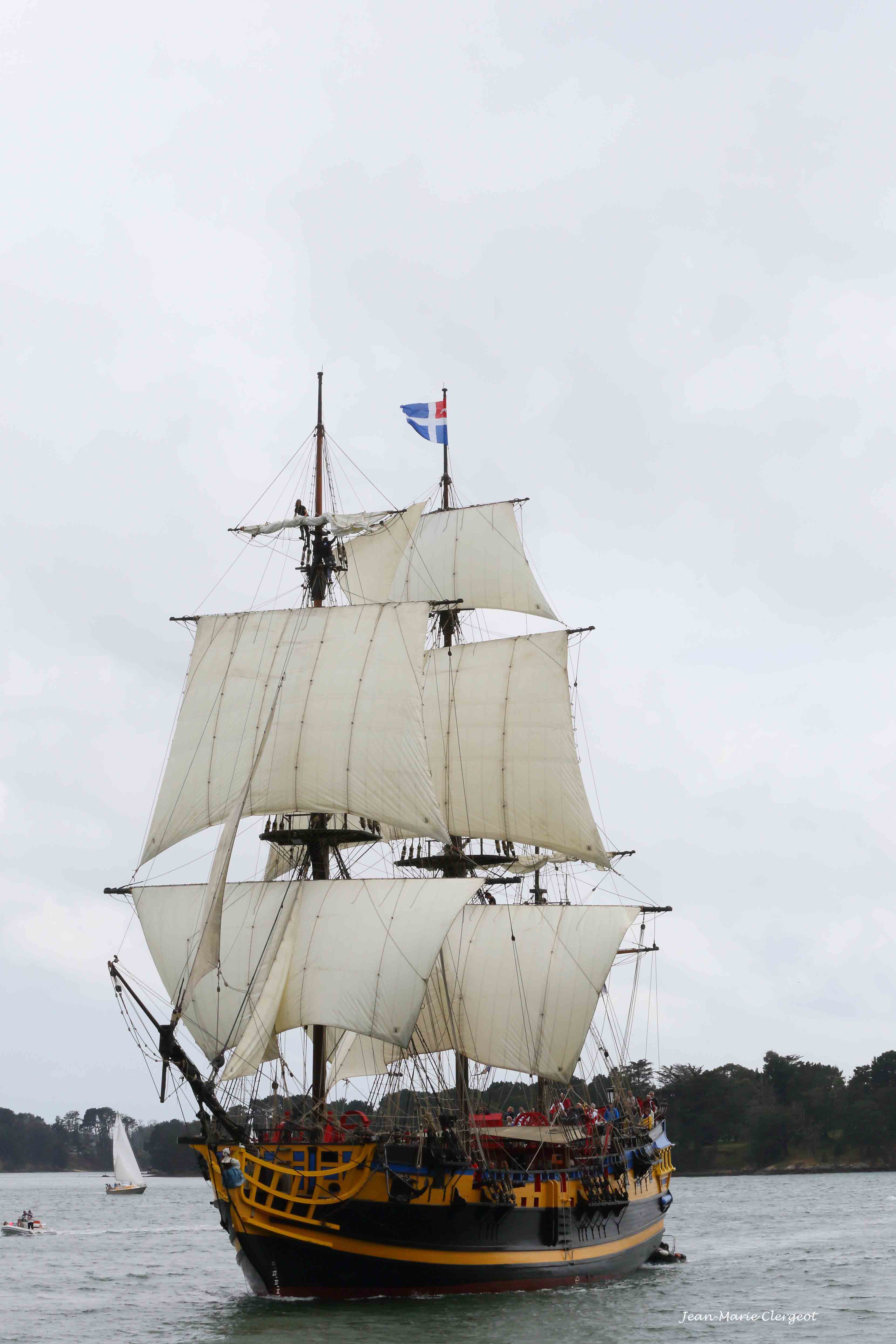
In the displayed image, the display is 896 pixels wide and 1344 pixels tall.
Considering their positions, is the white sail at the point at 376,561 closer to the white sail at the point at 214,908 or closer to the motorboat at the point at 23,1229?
the white sail at the point at 214,908

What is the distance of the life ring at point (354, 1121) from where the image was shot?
40.0m

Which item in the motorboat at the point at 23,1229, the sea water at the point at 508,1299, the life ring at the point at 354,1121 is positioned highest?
the life ring at the point at 354,1121

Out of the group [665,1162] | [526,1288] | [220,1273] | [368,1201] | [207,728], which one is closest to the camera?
[368,1201]

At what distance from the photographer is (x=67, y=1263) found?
198ft

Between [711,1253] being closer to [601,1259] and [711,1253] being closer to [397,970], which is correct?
[601,1259]

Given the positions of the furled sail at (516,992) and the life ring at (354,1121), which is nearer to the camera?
the life ring at (354,1121)

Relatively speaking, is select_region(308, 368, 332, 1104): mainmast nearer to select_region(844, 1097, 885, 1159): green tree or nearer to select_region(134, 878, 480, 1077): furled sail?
select_region(134, 878, 480, 1077): furled sail

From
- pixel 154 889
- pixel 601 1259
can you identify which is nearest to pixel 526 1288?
pixel 601 1259

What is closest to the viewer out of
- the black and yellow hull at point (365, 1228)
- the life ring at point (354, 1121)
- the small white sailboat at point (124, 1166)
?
the black and yellow hull at point (365, 1228)

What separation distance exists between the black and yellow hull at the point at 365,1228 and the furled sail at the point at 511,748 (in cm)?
1765

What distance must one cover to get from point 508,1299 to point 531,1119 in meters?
12.3

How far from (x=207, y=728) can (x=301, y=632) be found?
15.2 feet

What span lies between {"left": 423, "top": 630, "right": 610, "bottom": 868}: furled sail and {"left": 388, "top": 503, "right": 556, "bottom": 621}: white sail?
3.00m

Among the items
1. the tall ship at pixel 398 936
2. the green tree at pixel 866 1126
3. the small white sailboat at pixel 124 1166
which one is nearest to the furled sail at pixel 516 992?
the tall ship at pixel 398 936
